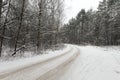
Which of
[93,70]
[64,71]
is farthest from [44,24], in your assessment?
[64,71]

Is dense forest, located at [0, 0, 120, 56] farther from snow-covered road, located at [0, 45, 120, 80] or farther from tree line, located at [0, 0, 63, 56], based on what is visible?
snow-covered road, located at [0, 45, 120, 80]

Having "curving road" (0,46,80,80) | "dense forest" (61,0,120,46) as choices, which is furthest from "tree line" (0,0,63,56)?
"dense forest" (61,0,120,46)

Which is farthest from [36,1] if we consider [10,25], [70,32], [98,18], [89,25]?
[70,32]

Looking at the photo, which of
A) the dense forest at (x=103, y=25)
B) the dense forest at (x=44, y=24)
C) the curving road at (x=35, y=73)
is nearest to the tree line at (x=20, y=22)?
the dense forest at (x=44, y=24)

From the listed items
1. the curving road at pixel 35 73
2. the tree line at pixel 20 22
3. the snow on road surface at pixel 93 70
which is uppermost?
the tree line at pixel 20 22

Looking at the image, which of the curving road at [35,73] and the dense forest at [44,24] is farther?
the dense forest at [44,24]

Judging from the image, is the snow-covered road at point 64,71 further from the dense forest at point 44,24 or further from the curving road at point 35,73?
the dense forest at point 44,24

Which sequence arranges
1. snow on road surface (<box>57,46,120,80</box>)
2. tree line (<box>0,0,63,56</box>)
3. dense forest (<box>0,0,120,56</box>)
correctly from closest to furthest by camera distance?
A: snow on road surface (<box>57,46,120,80</box>)
tree line (<box>0,0,63,56</box>)
dense forest (<box>0,0,120,56</box>)

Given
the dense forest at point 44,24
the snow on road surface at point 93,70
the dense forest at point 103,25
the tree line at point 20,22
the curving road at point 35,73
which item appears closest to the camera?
the curving road at point 35,73

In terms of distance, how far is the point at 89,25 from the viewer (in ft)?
227

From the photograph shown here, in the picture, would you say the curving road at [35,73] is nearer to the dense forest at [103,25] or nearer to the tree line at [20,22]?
the tree line at [20,22]

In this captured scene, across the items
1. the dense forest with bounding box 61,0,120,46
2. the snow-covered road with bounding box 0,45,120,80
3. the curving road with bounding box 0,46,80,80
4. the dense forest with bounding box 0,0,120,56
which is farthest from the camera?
the dense forest with bounding box 61,0,120,46

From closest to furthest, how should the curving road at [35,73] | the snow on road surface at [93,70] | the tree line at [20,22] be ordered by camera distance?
1. the curving road at [35,73]
2. the snow on road surface at [93,70]
3. the tree line at [20,22]

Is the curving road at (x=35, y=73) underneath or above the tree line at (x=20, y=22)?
underneath
